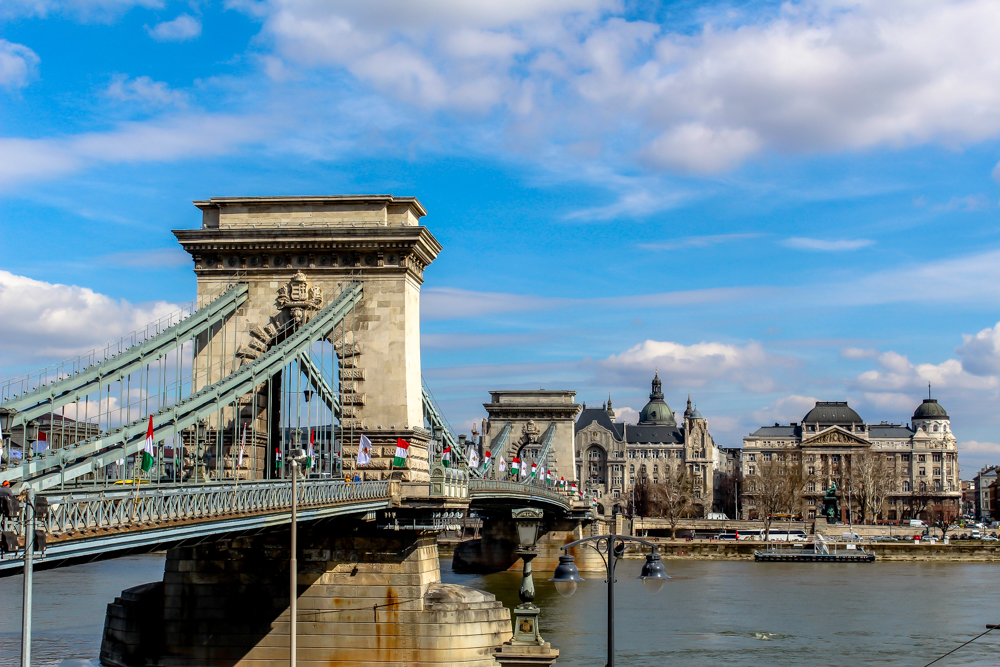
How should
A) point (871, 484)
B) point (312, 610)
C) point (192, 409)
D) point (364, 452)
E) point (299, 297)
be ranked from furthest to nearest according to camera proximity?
point (871, 484) → point (299, 297) → point (364, 452) → point (312, 610) → point (192, 409)

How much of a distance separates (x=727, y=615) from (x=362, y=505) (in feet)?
98.7

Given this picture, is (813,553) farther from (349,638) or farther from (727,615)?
(349,638)

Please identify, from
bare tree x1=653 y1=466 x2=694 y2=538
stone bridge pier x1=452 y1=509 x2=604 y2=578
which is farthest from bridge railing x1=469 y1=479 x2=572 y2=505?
bare tree x1=653 y1=466 x2=694 y2=538

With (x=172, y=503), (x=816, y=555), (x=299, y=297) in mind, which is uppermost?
(x=299, y=297)

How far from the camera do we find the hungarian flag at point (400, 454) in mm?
39906

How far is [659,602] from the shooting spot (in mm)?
64875

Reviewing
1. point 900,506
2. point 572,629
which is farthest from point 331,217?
point 900,506

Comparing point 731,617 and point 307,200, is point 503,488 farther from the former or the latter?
point 307,200

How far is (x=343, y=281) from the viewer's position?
42.7 m

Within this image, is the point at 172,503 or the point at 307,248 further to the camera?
the point at 307,248

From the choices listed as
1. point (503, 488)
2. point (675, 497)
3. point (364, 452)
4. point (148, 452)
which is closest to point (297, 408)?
point (364, 452)

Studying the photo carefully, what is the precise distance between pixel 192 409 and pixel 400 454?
9.24 m

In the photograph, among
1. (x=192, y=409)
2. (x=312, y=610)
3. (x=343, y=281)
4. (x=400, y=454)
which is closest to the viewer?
(x=192, y=409)

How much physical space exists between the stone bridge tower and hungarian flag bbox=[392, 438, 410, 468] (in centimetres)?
121
